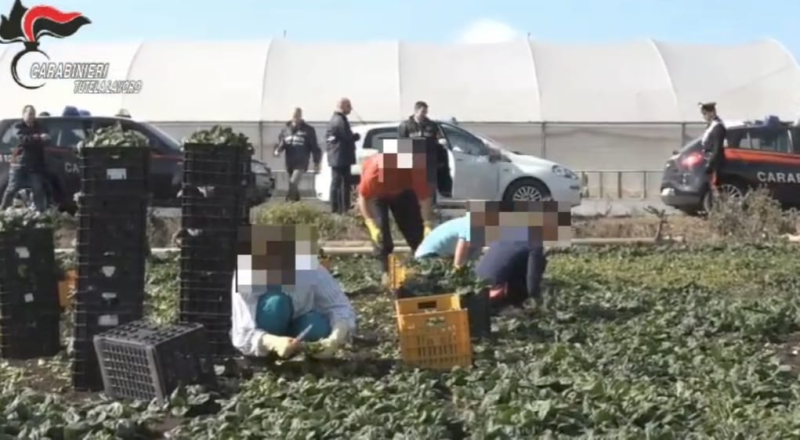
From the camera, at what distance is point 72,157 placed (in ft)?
62.4

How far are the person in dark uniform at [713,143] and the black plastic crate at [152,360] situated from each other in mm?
12436

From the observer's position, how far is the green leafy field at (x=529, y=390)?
555 cm

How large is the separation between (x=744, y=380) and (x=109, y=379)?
9.83ft

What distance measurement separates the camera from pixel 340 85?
33.6 meters

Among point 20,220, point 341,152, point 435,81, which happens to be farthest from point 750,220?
point 435,81

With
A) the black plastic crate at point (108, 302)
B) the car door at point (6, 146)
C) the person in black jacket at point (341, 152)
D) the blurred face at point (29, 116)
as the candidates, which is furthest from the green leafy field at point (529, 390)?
the car door at point (6, 146)

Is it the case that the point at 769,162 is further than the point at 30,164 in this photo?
Yes

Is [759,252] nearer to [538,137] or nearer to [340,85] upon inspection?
[538,137]

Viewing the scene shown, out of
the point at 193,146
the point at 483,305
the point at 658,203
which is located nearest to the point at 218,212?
the point at 193,146

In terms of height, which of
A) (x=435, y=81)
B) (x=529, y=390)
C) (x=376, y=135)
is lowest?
(x=529, y=390)

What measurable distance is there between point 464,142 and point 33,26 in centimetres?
1635

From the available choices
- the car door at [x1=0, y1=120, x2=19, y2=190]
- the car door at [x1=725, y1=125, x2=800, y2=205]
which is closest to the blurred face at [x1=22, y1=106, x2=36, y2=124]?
the car door at [x1=0, y1=120, x2=19, y2=190]

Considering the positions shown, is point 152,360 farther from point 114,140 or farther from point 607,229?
point 607,229

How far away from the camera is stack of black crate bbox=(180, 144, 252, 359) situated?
7.25m
